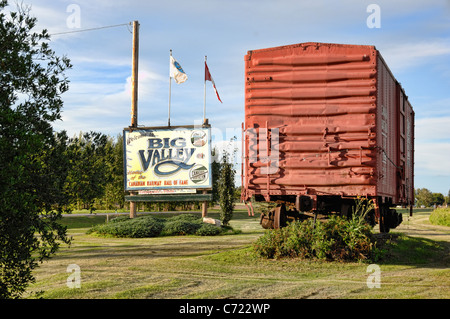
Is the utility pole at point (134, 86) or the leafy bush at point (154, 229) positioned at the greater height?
the utility pole at point (134, 86)

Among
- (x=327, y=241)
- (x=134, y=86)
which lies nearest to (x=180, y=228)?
(x=134, y=86)

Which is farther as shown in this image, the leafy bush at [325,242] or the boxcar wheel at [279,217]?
the boxcar wheel at [279,217]

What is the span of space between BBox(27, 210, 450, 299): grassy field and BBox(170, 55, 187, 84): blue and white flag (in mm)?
13774

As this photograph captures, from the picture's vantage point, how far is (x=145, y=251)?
50.2 feet

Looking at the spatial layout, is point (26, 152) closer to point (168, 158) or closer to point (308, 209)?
point (308, 209)

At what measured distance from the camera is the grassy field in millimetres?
8148

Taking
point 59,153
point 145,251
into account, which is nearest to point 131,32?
point 145,251

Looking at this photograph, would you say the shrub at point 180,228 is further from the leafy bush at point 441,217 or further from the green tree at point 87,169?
the leafy bush at point 441,217

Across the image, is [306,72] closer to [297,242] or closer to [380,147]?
[380,147]

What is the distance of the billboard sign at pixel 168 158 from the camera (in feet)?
80.8

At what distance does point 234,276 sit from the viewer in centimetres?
1019

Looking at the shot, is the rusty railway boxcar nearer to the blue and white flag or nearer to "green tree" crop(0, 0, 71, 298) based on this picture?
"green tree" crop(0, 0, 71, 298)

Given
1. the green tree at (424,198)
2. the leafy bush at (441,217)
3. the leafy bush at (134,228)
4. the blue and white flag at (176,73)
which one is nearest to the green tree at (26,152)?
the leafy bush at (134,228)

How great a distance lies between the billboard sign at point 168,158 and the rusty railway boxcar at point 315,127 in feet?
37.6
